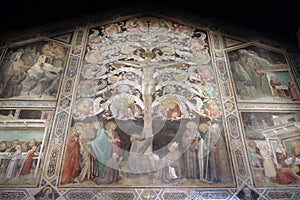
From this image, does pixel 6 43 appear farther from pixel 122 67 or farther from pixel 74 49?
pixel 122 67

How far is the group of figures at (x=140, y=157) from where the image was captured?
6867 millimetres

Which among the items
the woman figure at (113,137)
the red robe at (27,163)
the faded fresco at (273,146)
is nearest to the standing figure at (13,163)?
the red robe at (27,163)

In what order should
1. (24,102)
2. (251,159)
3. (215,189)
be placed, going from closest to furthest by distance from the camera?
(215,189) < (251,159) < (24,102)

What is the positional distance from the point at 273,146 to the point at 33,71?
17.2 feet

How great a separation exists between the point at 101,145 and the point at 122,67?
2.20m

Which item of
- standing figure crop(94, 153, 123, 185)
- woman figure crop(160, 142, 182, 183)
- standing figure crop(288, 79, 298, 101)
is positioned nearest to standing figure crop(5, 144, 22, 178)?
standing figure crop(94, 153, 123, 185)

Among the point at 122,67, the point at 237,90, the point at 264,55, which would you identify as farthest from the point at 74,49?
the point at 264,55

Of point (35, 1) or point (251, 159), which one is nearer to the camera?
point (251, 159)

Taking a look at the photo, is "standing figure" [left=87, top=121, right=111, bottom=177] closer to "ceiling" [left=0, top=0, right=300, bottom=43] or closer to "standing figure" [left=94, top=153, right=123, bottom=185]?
"standing figure" [left=94, top=153, right=123, bottom=185]

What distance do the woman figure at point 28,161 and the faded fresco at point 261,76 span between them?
421 centimetres

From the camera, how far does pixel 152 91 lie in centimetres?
828

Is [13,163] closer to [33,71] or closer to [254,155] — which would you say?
[33,71]

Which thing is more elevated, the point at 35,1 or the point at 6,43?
the point at 35,1

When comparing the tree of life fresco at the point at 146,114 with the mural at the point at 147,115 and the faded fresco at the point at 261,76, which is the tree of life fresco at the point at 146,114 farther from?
the faded fresco at the point at 261,76
